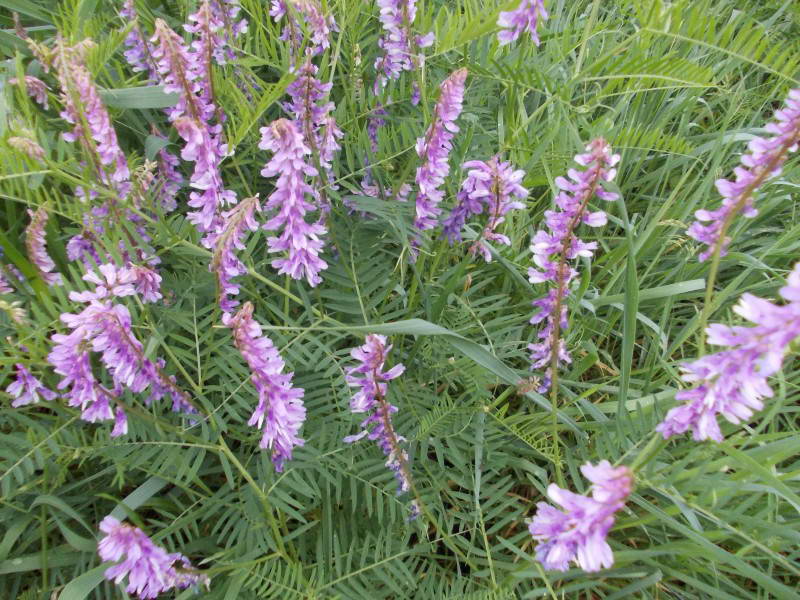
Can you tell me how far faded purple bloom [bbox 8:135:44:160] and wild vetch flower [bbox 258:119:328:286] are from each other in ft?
Result: 1.31

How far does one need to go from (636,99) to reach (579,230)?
56 centimetres

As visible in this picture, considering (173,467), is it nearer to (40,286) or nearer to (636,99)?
(40,286)

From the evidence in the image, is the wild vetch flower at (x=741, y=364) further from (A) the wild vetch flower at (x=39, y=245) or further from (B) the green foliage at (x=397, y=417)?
(A) the wild vetch flower at (x=39, y=245)

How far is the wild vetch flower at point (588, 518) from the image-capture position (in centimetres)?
76

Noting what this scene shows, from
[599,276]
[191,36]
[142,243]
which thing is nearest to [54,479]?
[142,243]

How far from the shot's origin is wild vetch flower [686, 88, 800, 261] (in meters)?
0.99

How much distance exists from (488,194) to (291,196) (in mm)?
430

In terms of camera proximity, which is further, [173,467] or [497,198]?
[173,467]

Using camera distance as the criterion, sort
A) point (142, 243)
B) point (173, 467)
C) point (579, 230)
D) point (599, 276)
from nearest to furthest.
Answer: point (142, 243)
point (173, 467)
point (599, 276)
point (579, 230)

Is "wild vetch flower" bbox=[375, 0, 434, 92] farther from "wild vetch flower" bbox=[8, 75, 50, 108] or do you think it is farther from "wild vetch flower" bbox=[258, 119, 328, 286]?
"wild vetch flower" bbox=[8, 75, 50, 108]

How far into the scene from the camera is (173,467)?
1.52 m

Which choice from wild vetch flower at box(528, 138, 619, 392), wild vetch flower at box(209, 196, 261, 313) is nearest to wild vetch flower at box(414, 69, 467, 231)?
wild vetch flower at box(528, 138, 619, 392)

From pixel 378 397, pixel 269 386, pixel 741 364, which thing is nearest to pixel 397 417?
pixel 378 397

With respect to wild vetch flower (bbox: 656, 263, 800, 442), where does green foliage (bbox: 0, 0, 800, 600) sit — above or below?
below
